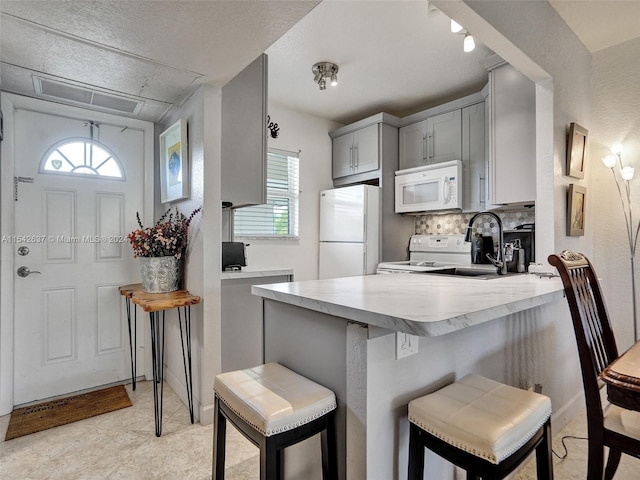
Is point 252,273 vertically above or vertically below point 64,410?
above

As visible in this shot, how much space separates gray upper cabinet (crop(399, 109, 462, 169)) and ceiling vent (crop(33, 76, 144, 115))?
2648 millimetres

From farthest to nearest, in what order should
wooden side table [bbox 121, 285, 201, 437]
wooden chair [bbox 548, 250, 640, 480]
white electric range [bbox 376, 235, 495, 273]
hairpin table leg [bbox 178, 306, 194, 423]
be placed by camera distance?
1. white electric range [bbox 376, 235, 495, 273]
2. hairpin table leg [bbox 178, 306, 194, 423]
3. wooden side table [bbox 121, 285, 201, 437]
4. wooden chair [bbox 548, 250, 640, 480]

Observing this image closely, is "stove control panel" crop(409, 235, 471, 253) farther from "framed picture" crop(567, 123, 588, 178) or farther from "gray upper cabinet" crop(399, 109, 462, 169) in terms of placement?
"framed picture" crop(567, 123, 588, 178)

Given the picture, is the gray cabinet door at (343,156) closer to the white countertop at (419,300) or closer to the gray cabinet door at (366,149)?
the gray cabinet door at (366,149)

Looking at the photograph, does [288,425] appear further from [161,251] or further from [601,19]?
[601,19]

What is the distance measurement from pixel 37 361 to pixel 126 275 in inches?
30.9

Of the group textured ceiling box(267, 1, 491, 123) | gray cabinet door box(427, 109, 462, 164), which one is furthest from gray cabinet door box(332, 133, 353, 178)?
gray cabinet door box(427, 109, 462, 164)

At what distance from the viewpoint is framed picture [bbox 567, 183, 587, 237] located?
2.24m

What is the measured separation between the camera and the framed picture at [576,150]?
2.25 m

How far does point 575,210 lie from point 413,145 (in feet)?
6.17

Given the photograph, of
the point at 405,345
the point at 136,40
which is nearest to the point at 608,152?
the point at 405,345

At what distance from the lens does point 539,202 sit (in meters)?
2.19

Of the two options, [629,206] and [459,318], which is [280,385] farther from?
[629,206]

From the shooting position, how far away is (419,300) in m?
1.20
